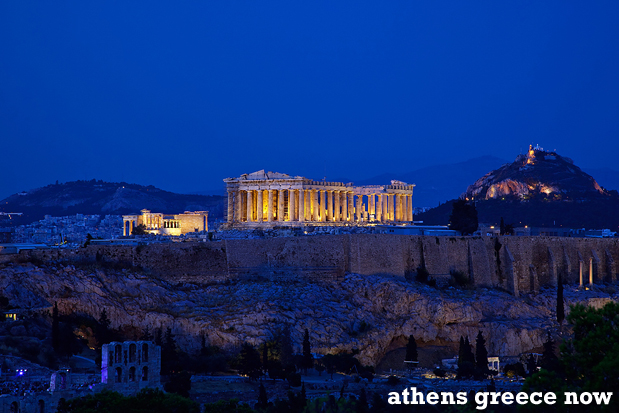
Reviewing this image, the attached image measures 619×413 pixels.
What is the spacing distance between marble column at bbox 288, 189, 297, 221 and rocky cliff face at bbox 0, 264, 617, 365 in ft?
44.4

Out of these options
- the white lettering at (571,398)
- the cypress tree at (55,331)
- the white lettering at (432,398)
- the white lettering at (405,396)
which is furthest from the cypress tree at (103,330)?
the white lettering at (571,398)

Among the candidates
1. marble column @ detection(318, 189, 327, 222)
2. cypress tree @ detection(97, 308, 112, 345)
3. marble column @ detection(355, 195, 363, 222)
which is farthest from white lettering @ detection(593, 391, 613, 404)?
marble column @ detection(355, 195, 363, 222)

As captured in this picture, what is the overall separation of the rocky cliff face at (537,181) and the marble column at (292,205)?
2009 inches

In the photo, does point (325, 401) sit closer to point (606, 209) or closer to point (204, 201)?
point (606, 209)

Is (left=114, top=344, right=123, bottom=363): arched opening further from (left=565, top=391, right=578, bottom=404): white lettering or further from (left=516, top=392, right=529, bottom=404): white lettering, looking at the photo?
(left=565, top=391, right=578, bottom=404): white lettering

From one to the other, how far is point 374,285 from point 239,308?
9657mm

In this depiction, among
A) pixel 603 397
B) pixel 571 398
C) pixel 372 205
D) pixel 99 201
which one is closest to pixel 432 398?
pixel 571 398

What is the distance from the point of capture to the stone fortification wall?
189 feet

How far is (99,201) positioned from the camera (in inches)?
5704

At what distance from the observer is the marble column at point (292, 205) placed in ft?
234

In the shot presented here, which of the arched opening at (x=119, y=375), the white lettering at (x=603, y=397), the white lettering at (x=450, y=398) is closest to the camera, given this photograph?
the white lettering at (x=603, y=397)

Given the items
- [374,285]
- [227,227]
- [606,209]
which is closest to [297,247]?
[374,285]

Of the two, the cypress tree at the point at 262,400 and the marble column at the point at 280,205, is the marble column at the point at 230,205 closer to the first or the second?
the marble column at the point at 280,205

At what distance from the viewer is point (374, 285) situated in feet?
191
